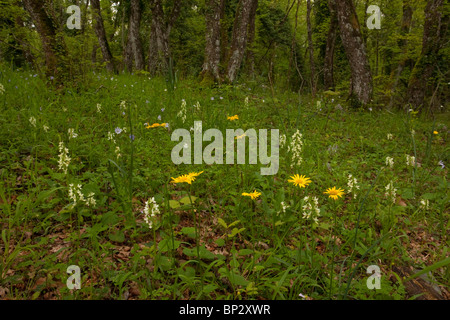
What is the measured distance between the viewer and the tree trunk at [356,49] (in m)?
7.13

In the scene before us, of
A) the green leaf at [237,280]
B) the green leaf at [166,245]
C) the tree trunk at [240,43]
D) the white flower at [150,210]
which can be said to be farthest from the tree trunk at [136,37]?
the green leaf at [237,280]

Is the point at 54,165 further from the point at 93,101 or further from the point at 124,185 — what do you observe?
the point at 93,101

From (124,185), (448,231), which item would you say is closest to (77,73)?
(124,185)

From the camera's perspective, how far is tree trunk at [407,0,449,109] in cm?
827

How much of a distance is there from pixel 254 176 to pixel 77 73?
4624 millimetres

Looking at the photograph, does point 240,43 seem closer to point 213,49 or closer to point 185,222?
point 213,49

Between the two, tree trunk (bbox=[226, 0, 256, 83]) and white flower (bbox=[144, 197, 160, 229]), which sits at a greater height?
tree trunk (bbox=[226, 0, 256, 83])

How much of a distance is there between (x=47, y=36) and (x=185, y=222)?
16.1ft

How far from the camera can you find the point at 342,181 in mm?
3340

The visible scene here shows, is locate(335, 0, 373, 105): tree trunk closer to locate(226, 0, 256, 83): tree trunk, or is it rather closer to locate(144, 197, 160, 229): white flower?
locate(226, 0, 256, 83): tree trunk

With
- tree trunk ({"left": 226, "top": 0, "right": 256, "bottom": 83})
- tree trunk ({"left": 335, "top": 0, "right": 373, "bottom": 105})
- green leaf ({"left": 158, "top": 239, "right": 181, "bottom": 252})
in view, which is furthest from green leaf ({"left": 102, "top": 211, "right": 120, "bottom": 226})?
tree trunk ({"left": 335, "top": 0, "right": 373, "bottom": 105})

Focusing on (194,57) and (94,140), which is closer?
(94,140)

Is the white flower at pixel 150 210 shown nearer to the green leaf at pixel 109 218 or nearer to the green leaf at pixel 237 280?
the green leaf at pixel 109 218

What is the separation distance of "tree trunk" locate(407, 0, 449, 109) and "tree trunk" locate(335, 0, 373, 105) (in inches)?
109
